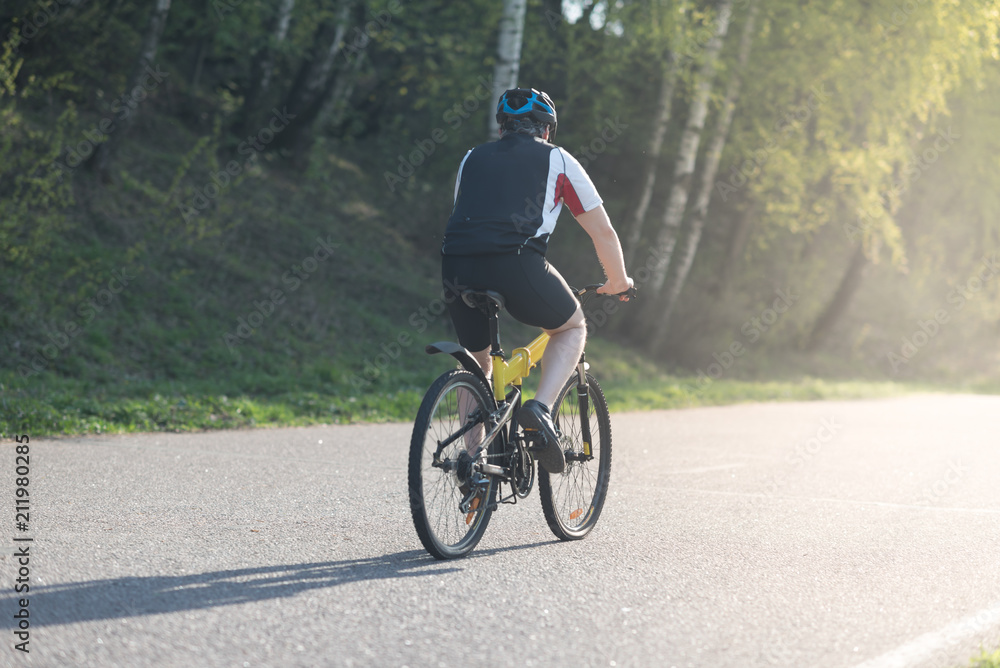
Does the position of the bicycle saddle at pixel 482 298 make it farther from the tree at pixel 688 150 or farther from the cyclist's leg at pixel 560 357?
the tree at pixel 688 150

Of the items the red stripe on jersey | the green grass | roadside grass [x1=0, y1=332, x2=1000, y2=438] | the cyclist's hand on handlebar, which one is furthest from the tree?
the red stripe on jersey

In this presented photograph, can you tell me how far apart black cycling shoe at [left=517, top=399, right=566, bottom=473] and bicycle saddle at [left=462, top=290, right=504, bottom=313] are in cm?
52

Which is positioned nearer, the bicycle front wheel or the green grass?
the bicycle front wheel

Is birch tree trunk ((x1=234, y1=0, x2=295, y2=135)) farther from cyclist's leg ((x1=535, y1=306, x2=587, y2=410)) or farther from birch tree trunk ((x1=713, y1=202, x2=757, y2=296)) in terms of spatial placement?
cyclist's leg ((x1=535, y1=306, x2=587, y2=410))

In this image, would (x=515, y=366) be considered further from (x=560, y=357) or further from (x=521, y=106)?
(x=521, y=106)

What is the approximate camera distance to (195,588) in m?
4.11

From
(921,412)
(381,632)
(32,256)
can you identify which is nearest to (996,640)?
(381,632)

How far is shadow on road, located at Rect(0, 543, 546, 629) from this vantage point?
3.73 meters

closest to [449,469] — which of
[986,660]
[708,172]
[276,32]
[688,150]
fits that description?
[986,660]

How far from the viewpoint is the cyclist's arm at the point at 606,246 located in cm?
504

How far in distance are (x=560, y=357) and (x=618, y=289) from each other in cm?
52

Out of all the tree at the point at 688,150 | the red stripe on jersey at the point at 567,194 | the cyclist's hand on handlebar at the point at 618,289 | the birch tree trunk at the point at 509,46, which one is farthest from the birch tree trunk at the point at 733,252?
the red stripe on jersey at the point at 567,194

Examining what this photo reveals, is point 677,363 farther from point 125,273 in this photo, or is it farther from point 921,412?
point 125,273

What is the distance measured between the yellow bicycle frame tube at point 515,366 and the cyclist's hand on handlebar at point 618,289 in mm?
398
